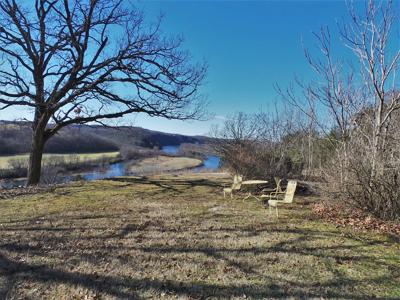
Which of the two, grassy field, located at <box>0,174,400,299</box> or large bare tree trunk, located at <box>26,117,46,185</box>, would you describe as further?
large bare tree trunk, located at <box>26,117,46,185</box>

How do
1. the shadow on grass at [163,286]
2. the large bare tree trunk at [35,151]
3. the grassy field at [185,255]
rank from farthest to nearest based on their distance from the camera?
the large bare tree trunk at [35,151], the grassy field at [185,255], the shadow on grass at [163,286]

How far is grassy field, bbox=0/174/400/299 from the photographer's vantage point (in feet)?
12.0

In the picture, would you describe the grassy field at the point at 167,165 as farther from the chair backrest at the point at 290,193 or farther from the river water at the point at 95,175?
the chair backrest at the point at 290,193

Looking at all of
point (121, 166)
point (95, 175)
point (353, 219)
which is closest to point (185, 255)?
point (353, 219)

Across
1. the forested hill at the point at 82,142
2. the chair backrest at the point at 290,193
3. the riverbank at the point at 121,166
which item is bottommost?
the riverbank at the point at 121,166

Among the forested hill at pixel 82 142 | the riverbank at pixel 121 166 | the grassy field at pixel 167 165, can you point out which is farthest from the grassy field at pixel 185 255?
the forested hill at pixel 82 142

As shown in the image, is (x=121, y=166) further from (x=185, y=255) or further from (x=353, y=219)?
(x=185, y=255)

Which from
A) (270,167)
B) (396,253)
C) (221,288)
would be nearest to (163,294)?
(221,288)

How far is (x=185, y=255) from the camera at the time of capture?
4.77 m

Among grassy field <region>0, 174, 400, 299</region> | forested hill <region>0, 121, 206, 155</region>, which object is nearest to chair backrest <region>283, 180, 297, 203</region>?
grassy field <region>0, 174, 400, 299</region>

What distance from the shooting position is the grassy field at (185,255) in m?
3.65

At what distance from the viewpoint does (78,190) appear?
1152 cm

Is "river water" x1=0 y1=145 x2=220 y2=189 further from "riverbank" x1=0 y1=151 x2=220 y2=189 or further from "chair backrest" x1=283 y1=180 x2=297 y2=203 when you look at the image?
"chair backrest" x1=283 y1=180 x2=297 y2=203

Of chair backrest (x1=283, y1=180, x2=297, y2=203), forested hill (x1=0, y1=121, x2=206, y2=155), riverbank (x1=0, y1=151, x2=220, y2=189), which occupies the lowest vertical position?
riverbank (x1=0, y1=151, x2=220, y2=189)
